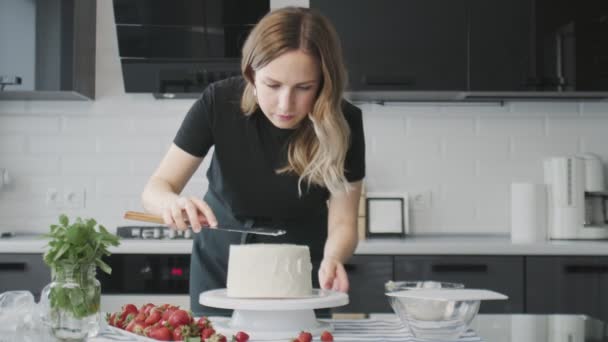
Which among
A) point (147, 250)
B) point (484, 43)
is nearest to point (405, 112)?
point (484, 43)

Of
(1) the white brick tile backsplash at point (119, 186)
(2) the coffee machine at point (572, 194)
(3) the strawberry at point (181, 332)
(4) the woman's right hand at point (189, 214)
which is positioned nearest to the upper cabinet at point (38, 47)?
(1) the white brick tile backsplash at point (119, 186)

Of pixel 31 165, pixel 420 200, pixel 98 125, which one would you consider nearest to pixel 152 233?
pixel 98 125

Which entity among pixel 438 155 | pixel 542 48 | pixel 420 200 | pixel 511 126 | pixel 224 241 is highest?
pixel 542 48

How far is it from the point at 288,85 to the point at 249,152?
0.36m

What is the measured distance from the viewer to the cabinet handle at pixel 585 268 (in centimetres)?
331

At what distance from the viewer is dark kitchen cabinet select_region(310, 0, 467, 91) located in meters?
3.56

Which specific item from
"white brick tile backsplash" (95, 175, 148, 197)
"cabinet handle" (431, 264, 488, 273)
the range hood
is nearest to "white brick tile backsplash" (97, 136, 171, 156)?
"white brick tile backsplash" (95, 175, 148, 197)

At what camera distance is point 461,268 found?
330cm

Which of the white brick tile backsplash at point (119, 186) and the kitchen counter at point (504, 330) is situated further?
the white brick tile backsplash at point (119, 186)

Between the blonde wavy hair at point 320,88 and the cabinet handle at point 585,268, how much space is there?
155 cm

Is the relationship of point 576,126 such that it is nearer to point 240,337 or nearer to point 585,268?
point 585,268

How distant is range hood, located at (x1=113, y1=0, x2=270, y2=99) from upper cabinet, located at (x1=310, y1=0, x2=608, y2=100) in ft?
1.27

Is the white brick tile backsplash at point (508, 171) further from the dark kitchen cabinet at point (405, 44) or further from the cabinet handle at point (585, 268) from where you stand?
the cabinet handle at point (585, 268)

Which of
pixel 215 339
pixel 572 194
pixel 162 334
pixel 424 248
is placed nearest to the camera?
pixel 215 339
